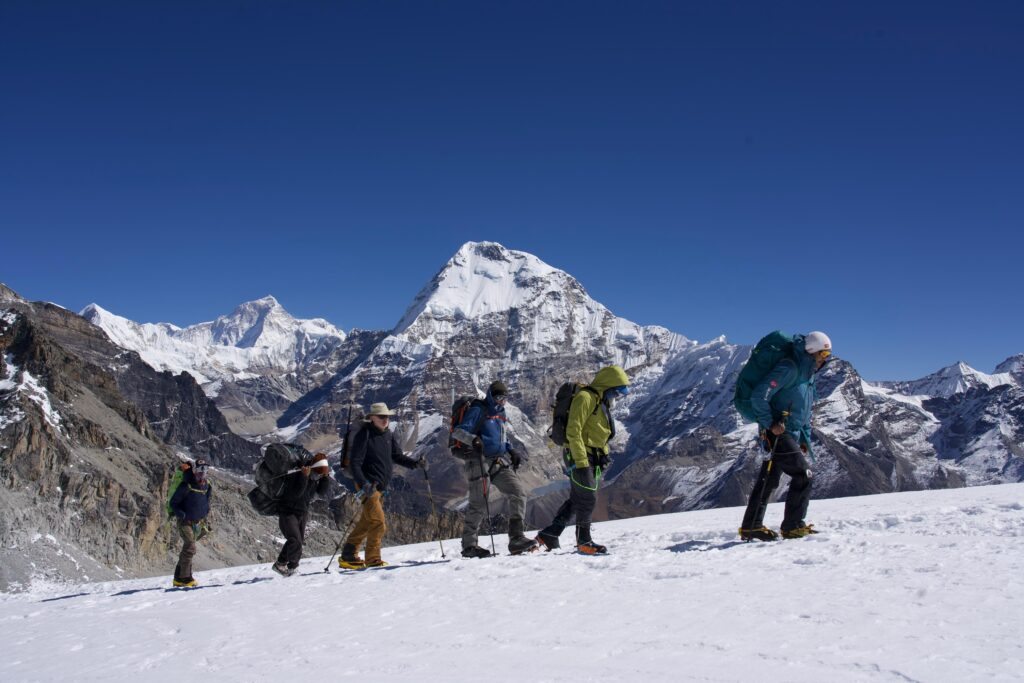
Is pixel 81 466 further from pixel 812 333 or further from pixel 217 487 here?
pixel 812 333

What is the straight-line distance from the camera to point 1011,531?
9242 mm

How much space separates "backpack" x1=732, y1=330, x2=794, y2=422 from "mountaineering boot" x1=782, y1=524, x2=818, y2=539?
152 centimetres

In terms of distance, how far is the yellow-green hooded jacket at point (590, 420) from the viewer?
1123 cm

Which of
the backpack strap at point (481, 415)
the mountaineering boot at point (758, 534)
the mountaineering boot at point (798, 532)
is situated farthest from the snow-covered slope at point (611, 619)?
the backpack strap at point (481, 415)

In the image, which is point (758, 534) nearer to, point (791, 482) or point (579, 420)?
point (791, 482)

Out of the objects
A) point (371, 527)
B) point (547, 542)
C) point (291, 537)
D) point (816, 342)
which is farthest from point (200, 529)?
point (816, 342)

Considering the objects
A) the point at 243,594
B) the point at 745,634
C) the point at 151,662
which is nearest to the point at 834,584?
the point at 745,634

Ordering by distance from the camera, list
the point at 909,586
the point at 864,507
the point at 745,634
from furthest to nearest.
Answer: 1. the point at 864,507
2. the point at 909,586
3. the point at 745,634

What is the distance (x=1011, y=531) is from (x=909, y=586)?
3.29 metres

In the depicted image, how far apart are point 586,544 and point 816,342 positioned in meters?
4.20

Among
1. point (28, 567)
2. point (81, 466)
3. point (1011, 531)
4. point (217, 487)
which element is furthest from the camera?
point (217, 487)

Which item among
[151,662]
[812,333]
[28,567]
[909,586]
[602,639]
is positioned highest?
[812,333]

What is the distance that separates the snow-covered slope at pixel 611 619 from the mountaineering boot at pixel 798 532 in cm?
47

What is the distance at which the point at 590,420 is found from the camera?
37.5ft
